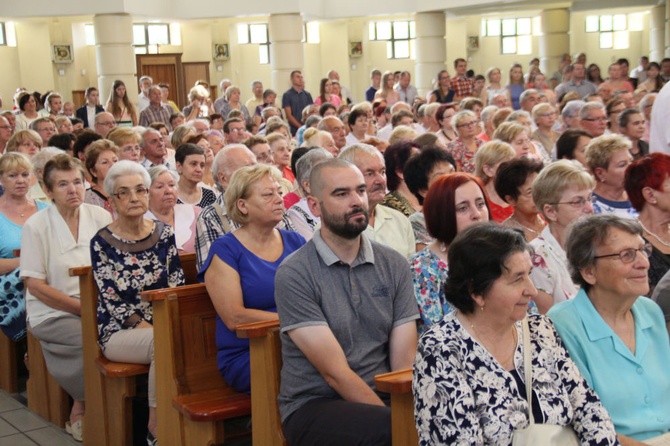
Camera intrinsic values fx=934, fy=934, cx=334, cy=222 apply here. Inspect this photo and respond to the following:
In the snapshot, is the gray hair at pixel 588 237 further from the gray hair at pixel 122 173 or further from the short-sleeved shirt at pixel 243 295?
the gray hair at pixel 122 173

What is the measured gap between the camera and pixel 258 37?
25562mm

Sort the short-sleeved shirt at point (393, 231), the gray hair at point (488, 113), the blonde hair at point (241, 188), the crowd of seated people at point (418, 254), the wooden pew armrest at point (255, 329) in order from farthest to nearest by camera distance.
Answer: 1. the gray hair at point (488, 113)
2. the short-sleeved shirt at point (393, 231)
3. the blonde hair at point (241, 188)
4. the wooden pew armrest at point (255, 329)
5. the crowd of seated people at point (418, 254)

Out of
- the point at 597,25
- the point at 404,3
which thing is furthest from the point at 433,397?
the point at 597,25

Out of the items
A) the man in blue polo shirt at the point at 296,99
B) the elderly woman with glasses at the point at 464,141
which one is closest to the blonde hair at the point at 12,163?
the elderly woman with glasses at the point at 464,141

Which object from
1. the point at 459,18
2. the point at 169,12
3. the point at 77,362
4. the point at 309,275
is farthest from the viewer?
the point at 459,18

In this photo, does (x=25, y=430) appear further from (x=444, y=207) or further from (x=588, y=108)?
(x=588, y=108)

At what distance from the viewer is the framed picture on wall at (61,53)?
22.2 m

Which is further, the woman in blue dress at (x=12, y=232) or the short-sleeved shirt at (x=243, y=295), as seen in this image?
the woman in blue dress at (x=12, y=232)

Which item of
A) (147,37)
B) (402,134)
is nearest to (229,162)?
(402,134)

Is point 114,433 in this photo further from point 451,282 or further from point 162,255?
point 451,282

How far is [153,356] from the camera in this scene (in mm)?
4340

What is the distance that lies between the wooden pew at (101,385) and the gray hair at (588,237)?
2250 millimetres

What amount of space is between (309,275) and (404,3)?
683 inches

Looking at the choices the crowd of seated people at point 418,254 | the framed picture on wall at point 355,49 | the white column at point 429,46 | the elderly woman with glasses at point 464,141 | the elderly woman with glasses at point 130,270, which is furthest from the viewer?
the framed picture on wall at point 355,49
